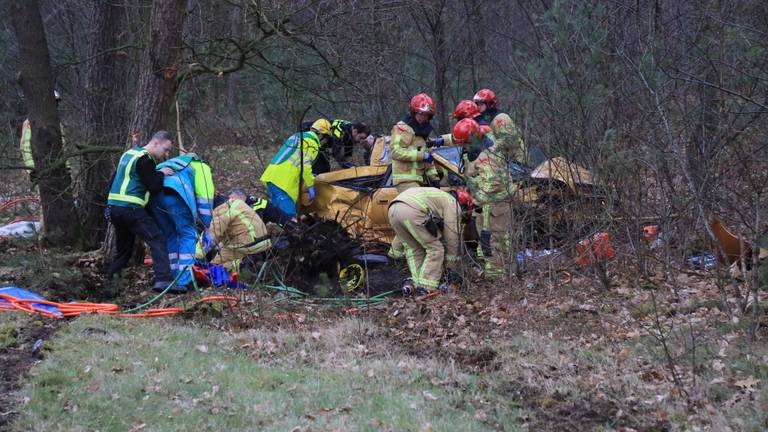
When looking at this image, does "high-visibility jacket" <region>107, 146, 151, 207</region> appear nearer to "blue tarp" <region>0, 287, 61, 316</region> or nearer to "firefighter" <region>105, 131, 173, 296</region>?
"firefighter" <region>105, 131, 173, 296</region>

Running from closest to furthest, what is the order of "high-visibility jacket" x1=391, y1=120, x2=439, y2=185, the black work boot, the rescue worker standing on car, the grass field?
the grass field
the black work boot
"high-visibility jacket" x1=391, y1=120, x2=439, y2=185
the rescue worker standing on car

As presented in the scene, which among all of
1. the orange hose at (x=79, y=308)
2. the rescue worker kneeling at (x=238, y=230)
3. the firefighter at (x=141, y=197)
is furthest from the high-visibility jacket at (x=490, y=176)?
the firefighter at (x=141, y=197)

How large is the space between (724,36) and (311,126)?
4994 millimetres

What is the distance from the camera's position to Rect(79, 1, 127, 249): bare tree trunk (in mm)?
12008

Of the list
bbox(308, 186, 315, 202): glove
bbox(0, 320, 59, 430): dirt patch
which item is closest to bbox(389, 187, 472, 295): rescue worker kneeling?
bbox(308, 186, 315, 202): glove

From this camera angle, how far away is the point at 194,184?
9680 millimetres

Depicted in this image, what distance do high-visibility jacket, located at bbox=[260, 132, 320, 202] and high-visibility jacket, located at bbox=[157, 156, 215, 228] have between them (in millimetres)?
1200

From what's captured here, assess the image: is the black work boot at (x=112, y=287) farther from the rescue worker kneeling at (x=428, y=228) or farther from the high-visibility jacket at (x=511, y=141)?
the high-visibility jacket at (x=511, y=141)

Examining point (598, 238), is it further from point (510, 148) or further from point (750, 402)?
point (750, 402)

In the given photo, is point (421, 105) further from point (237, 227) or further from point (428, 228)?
point (237, 227)

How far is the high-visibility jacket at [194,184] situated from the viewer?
31.3 ft

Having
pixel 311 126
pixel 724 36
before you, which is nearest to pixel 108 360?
pixel 311 126

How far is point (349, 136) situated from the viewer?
449 inches

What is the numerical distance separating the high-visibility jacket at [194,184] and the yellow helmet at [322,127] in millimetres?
1942
